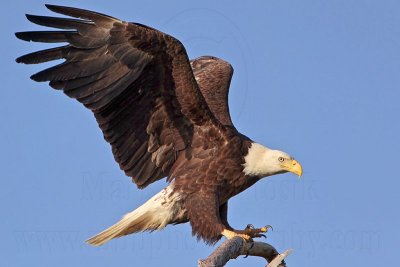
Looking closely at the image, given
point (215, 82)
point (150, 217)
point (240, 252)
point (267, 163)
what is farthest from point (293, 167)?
point (215, 82)

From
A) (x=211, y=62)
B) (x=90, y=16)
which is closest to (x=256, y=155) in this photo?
(x=90, y=16)

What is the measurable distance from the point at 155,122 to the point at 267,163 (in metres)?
1.17

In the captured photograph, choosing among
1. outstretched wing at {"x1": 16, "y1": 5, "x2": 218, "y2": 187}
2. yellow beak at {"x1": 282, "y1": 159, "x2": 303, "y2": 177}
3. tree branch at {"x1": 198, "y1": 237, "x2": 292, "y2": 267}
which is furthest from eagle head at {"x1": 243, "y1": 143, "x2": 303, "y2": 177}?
tree branch at {"x1": 198, "y1": 237, "x2": 292, "y2": 267}

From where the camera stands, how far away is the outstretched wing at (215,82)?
10.2m

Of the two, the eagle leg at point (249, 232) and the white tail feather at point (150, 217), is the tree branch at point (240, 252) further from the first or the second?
the white tail feather at point (150, 217)

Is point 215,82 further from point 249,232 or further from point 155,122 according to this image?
point 249,232

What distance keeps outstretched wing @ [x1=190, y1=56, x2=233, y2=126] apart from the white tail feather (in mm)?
1168

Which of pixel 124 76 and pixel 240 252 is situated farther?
pixel 124 76

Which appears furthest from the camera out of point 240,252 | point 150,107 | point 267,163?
point 267,163

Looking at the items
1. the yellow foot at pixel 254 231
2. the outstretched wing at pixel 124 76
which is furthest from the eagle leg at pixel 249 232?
the outstretched wing at pixel 124 76

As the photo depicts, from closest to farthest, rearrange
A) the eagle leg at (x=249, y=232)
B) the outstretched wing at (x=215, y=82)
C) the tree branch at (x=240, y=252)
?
the tree branch at (x=240, y=252)
the eagle leg at (x=249, y=232)
the outstretched wing at (x=215, y=82)

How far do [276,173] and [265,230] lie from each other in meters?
0.89

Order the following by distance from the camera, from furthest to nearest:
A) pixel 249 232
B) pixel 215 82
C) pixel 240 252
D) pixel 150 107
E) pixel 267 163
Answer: pixel 215 82 < pixel 267 163 < pixel 150 107 < pixel 249 232 < pixel 240 252

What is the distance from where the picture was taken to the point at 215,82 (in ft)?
36.3
